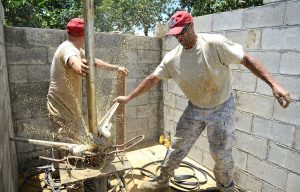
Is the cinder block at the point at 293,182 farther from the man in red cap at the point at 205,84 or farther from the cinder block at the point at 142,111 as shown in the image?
the cinder block at the point at 142,111

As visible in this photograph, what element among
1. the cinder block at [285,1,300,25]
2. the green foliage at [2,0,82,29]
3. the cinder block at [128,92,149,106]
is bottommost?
the cinder block at [128,92,149,106]

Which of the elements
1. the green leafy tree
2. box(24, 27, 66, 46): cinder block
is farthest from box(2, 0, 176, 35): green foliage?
box(24, 27, 66, 46): cinder block

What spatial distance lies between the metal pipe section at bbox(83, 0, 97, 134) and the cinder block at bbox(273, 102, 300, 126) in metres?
2.22

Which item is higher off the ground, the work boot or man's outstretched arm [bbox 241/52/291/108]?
man's outstretched arm [bbox 241/52/291/108]

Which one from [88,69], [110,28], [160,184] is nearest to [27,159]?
[160,184]

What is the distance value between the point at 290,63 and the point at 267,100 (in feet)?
1.81

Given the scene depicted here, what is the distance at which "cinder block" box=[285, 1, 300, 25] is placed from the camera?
2.71m

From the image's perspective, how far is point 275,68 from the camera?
9.95 feet

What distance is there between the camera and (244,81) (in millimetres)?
3508

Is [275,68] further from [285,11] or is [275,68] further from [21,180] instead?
[21,180]

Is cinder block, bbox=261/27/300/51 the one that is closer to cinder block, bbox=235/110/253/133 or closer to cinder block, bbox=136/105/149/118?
cinder block, bbox=235/110/253/133

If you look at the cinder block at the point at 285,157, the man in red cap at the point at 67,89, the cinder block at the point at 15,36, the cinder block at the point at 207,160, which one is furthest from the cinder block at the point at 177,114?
the cinder block at the point at 15,36

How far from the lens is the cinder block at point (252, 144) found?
328 centimetres

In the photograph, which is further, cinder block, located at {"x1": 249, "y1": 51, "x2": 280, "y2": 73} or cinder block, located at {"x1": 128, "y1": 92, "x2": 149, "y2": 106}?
cinder block, located at {"x1": 128, "y1": 92, "x2": 149, "y2": 106}
